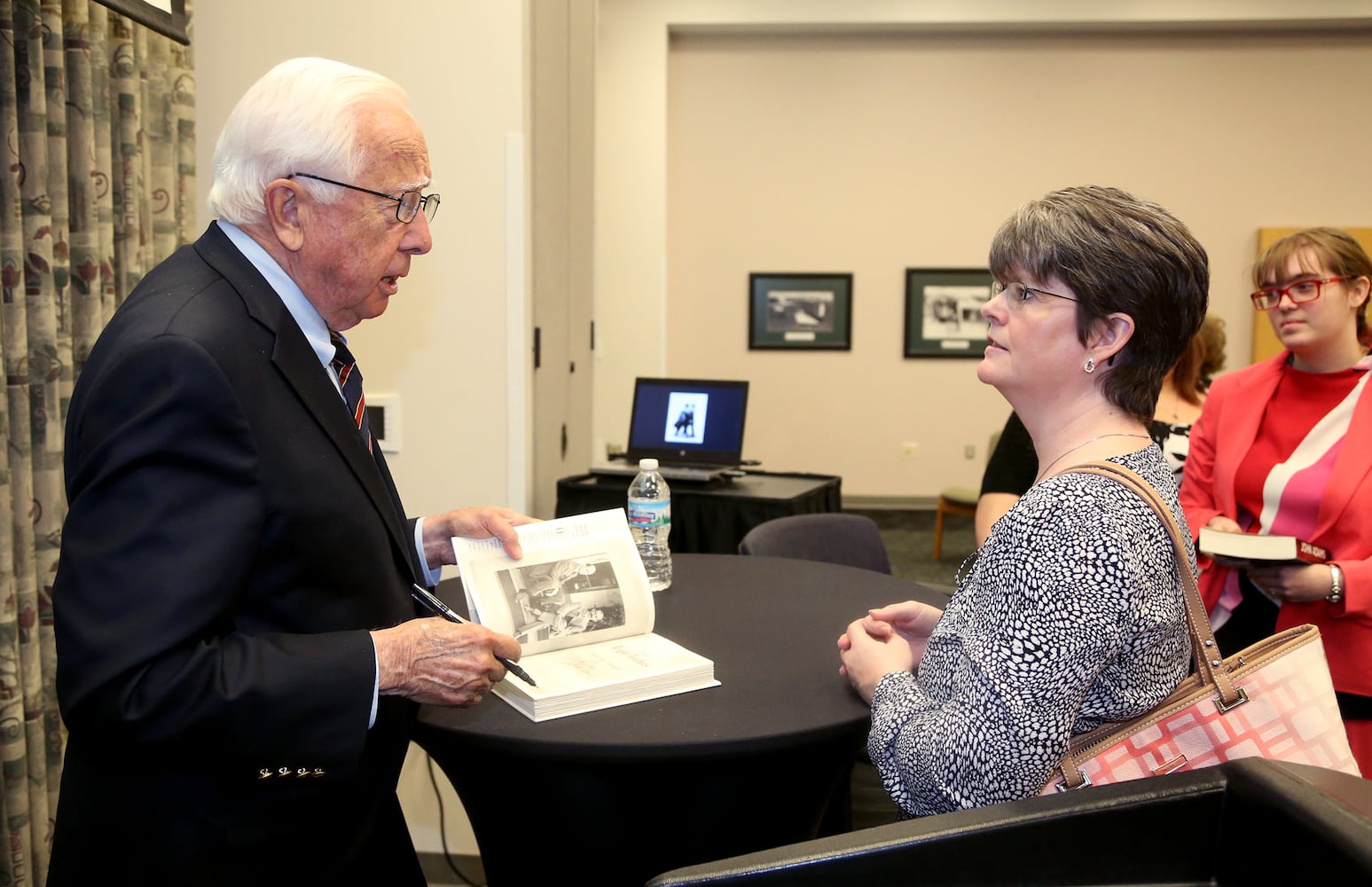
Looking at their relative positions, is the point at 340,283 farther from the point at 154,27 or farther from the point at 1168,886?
the point at 154,27

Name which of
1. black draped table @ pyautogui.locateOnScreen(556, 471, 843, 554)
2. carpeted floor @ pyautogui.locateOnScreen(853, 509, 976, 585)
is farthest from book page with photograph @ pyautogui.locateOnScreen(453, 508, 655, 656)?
carpeted floor @ pyautogui.locateOnScreen(853, 509, 976, 585)

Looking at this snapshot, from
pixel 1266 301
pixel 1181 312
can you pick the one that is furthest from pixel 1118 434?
pixel 1266 301

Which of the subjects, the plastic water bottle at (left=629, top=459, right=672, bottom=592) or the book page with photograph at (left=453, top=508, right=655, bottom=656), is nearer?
the book page with photograph at (left=453, top=508, right=655, bottom=656)

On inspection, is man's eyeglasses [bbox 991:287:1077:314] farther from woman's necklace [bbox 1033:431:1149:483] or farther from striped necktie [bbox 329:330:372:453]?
striped necktie [bbox 329:330:372:453]

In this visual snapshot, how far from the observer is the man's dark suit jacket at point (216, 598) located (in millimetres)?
1122

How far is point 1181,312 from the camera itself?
1.30 m

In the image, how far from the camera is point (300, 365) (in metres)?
1.33

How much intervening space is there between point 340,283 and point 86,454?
428mm

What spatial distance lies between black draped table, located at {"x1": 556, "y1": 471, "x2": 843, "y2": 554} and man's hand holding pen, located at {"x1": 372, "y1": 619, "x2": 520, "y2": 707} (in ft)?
7.00

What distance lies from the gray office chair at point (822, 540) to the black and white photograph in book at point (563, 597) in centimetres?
109

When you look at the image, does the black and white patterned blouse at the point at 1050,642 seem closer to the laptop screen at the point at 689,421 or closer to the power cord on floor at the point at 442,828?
the power cord on floor at the point at 442,828

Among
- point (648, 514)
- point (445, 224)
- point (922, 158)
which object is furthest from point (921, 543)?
point (648, 514)

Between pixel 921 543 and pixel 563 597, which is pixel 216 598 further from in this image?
pixel 921 543

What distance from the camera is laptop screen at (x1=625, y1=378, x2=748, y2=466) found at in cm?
385
